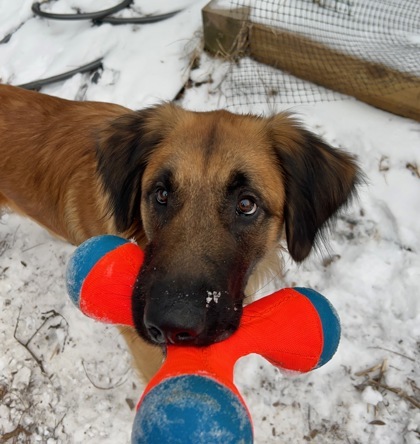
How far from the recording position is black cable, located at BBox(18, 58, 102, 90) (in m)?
4.48

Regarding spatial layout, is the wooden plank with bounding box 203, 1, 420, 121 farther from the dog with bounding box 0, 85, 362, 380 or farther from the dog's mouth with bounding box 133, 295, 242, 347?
the dog's mouth with bounding box 133, 295, 242, 347

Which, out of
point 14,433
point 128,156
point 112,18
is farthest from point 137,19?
point 14,433

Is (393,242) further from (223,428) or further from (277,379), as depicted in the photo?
(223,428)

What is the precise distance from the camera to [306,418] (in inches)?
114

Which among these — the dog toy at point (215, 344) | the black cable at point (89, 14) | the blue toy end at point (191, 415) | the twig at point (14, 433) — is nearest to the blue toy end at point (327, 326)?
the dog toy at point (215, 344)

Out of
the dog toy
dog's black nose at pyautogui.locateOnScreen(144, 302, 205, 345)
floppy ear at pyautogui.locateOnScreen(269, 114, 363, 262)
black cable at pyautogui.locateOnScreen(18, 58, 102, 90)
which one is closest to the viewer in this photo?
the dog toy

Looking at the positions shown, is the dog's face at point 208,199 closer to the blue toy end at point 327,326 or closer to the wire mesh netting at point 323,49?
the blue toy end at point 327,326

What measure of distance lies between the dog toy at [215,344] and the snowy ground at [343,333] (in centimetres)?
98

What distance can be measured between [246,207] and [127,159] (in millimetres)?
719

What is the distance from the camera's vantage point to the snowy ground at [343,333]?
2.91 metres

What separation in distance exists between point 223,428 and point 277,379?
164 centimetres

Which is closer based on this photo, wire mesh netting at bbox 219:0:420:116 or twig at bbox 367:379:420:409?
twig at bbox 367:379:420:409

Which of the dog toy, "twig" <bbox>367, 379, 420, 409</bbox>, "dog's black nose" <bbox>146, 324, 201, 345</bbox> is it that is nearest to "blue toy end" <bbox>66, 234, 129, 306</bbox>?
the dog toy

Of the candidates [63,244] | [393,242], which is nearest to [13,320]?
[63,244]
